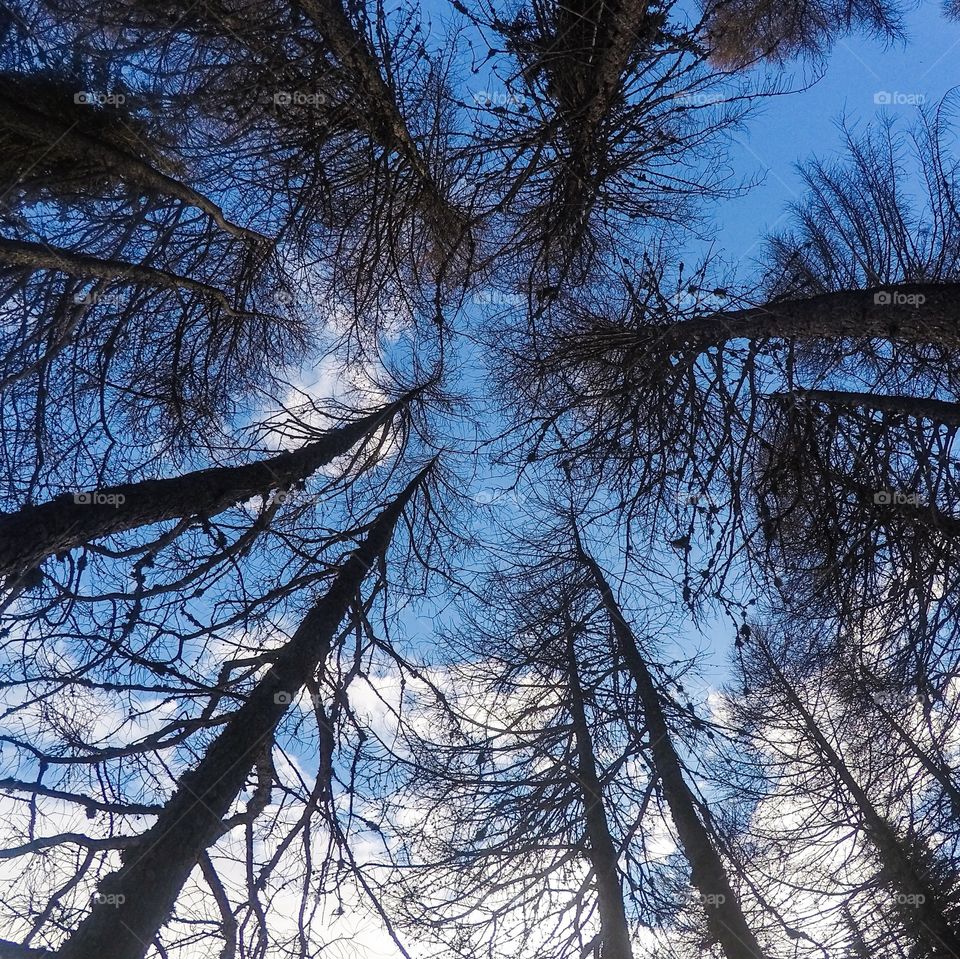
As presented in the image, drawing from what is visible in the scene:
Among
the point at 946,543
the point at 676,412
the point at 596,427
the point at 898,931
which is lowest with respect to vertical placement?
the point at 898,931

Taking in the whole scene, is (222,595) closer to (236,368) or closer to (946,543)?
(236,368)

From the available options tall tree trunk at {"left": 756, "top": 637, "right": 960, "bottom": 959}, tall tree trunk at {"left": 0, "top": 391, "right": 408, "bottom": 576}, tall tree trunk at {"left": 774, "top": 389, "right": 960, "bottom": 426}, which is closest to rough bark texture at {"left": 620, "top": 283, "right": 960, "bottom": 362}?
tall tree trunk at {"left": 774, "top": 389, "right": 960, "bottom": 426}

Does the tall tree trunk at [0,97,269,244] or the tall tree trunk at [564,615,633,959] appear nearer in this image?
the tall tree trunk at [0,97,269,244]

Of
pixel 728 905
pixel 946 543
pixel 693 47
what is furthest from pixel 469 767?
pixel 693 47

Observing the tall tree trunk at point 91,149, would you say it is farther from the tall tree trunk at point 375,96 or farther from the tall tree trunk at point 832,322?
the tall tree trunk at point 832,322

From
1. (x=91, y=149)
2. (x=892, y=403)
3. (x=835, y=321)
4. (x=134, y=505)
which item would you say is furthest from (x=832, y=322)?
(x=91, y=149)

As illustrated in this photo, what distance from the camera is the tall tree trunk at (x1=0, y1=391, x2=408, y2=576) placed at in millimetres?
2631

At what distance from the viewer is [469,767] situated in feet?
17.7

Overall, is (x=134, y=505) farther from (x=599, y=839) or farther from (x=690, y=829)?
(x=599, y=839)

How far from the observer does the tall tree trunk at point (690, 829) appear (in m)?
4.11

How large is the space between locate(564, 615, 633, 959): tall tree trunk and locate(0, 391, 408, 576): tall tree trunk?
Answer: 11.3ft

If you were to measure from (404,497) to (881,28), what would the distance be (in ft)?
28.0

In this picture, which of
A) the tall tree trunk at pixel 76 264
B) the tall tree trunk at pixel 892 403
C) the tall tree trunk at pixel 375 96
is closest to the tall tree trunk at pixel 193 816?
the tall tree trunk at pixel 76 264

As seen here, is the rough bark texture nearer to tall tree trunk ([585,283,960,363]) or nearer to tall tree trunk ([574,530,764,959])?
tall tree trunk ([585,283,960,363])
